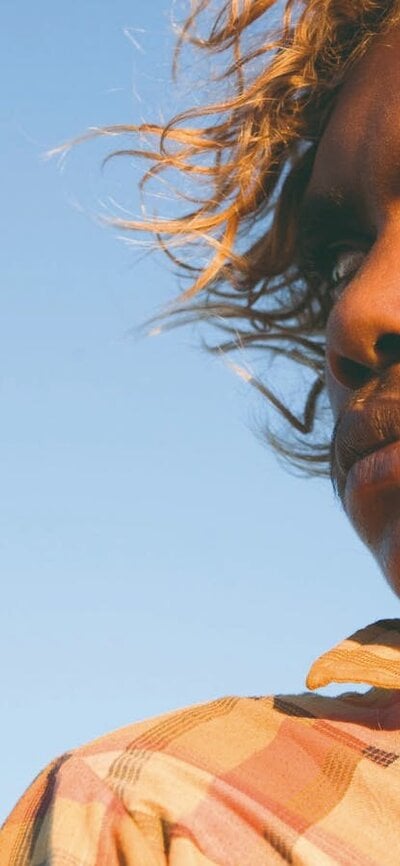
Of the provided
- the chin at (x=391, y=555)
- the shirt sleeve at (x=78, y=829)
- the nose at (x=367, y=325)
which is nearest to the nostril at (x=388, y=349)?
the nose at (x=367, y=325)

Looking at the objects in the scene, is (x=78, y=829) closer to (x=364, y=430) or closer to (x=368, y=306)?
(x=364, y=430)

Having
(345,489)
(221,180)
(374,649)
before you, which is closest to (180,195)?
(221,180)

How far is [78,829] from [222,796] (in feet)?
0.66

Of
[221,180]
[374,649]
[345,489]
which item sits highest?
[221,180]

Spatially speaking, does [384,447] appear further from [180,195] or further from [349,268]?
[180,195]

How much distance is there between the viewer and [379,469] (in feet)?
6.75

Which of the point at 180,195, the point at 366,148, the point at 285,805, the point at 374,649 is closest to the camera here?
the point at 285,805

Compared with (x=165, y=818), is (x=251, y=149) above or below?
above

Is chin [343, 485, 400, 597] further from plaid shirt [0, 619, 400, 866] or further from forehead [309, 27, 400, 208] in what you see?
forehead [309, 27, 400, 208]

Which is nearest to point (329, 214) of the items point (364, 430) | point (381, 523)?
point (364, 430)

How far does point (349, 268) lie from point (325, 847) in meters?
1.47

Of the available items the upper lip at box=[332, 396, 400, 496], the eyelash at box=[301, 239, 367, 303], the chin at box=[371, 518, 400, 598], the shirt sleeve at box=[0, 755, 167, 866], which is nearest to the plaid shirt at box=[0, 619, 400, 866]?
the shirt sleeve at box=[0, 755, 167, 866]

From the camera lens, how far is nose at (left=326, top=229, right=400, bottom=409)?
81.6 inches

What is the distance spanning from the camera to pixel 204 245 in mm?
3555
